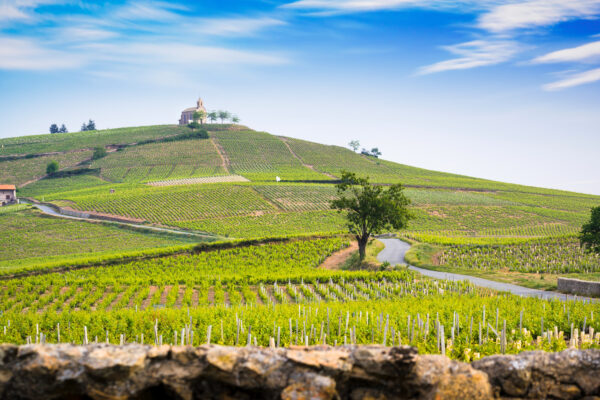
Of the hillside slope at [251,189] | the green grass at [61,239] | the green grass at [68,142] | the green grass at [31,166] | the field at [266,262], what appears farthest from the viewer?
the green grass at [68,142]

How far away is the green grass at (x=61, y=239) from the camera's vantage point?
63.0 m

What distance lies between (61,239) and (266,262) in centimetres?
3701

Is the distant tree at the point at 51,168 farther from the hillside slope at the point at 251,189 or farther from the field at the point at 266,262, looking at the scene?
the hillside slope at the point at 251,189

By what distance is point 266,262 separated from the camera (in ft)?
163

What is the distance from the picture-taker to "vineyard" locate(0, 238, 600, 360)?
1691cm

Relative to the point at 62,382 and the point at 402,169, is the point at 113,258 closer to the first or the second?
the point at 62,382

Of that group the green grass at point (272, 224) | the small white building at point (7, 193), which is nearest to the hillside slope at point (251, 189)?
the green grass at point (272, 224)

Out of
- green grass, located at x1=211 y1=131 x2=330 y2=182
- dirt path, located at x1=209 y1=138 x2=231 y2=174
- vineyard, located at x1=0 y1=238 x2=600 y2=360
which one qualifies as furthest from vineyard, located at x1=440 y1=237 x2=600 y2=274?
dirt path, located at x1=209 y1=138 x2=231 y2=174

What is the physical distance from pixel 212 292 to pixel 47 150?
15651 cm

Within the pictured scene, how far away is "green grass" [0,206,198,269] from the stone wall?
50.0 m

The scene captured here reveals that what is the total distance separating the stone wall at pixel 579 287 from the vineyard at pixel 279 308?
16.5ft

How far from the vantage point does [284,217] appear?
292 feet

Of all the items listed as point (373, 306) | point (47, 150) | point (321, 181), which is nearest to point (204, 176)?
point (321, 181)

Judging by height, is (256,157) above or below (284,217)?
above
